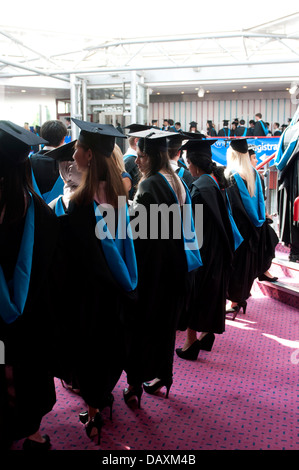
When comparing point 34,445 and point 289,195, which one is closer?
point 34,445

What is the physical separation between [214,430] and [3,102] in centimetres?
1987

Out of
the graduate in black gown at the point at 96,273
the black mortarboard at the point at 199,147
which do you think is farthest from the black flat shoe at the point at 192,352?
the black mortarboard at the point at 199,147

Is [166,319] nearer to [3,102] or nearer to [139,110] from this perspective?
[139,110]

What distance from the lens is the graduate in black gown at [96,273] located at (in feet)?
6.78

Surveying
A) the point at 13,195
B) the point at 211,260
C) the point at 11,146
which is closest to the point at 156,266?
the point at 211,260

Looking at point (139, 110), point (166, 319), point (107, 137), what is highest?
point (139, 110)

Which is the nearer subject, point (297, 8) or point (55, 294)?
point (55, 294)

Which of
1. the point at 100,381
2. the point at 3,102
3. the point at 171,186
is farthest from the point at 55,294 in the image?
the point at 3,102

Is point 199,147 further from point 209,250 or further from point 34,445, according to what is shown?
point 34,445

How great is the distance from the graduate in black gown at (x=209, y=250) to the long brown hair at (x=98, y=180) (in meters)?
0.94

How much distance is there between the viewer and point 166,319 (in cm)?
254

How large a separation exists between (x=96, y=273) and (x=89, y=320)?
0.86ft

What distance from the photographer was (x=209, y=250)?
307 cm

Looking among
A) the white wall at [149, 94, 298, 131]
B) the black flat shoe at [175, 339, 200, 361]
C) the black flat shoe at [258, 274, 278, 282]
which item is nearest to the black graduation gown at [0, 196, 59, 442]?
the black flat shoe at [175, 339, 200, 361]
